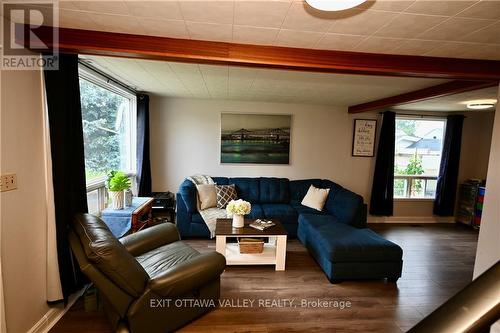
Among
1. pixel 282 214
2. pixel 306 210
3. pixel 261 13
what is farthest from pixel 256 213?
pixel 261 13

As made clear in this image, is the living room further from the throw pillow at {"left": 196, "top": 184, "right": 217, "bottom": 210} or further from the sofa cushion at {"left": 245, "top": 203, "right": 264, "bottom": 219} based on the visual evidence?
the sofa cushion at {"left": 245, "top": 203, "right": 264, "bottom": 219}

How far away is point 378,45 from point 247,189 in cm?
292

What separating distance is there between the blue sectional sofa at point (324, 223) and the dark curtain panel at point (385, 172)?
96cm

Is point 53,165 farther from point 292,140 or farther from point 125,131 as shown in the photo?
point 292,140

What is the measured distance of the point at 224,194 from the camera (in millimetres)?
3932

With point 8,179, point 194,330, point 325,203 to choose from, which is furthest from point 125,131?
point 325,203

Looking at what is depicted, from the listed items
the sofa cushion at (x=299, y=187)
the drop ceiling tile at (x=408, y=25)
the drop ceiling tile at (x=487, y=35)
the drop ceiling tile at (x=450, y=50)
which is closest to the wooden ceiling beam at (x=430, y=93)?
the drop ceiling tile at (x=450, y=50)

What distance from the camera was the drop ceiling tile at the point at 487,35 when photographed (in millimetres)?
1494

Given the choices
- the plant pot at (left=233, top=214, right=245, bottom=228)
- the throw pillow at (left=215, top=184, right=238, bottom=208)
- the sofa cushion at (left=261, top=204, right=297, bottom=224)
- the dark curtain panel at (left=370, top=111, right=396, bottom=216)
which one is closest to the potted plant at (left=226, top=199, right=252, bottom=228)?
the plant pot at (left=233, top=214, right=245, bottom=228)

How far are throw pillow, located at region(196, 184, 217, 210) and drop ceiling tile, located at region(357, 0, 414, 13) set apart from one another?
3.03 m

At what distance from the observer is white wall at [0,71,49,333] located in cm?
153

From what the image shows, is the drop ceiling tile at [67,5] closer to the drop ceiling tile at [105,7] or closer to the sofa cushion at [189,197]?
the drop ceiling tile at [105,7]

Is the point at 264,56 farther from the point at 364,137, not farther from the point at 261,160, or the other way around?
the point at 364,137

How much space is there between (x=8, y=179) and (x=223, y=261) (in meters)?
1.54
